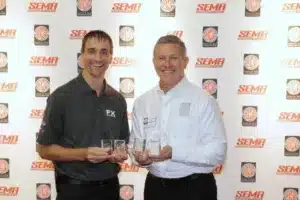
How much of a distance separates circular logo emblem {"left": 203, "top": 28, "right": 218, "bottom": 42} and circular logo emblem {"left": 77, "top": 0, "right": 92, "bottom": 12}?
44.6 inches

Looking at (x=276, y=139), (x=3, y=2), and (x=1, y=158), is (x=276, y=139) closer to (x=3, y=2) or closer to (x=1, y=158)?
(x=1, y=158)

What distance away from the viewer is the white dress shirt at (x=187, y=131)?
2.30 meters

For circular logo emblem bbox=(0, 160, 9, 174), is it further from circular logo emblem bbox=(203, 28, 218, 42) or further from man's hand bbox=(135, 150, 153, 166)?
circular logo emblem bbox=(203, 28, 218, 42)

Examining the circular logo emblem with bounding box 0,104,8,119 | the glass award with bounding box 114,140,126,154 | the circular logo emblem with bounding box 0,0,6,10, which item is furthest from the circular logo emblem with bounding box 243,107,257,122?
the circular logo emblem with bounding box 0,0,6,10

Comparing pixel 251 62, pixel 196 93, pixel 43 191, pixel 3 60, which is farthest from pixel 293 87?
pixel 3 60

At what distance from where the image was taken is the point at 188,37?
3.55 m

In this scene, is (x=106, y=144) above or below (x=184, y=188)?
above

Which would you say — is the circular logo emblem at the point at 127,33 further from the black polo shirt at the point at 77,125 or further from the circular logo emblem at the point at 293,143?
the circular logo emblem at the point at 293,143

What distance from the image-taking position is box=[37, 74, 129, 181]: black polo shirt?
2.32 meters

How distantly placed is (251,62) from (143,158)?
1840 mm

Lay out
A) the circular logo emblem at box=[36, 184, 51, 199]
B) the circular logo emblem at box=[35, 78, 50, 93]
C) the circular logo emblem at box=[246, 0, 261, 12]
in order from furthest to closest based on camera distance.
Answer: the circular logo emblem at box=[36, 184, 51, 199] → the circular logo emblem at box=[35, 78, 50, 93] → the circular logo emblem at box=[246, 0, 261, 12]

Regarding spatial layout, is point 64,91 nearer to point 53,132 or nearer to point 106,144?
point 53,132

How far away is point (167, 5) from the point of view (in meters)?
3.52

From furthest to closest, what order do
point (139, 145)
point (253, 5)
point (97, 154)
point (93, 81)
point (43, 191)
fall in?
1. point (43, 191)
2. point (253, 5)
3. point (93, 81)
4. point (139, 145)
5. point (97, 154)
